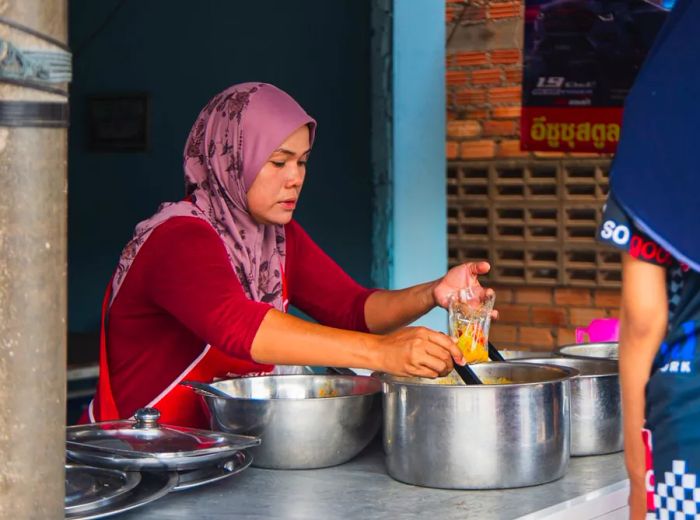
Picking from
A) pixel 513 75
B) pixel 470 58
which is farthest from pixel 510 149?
pixel 470 58

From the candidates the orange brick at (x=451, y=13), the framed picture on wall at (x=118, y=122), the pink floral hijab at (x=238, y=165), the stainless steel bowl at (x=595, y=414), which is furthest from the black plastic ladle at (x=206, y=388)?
the orange brick at (x=451, y=13)

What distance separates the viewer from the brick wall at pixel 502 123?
6.01 meters

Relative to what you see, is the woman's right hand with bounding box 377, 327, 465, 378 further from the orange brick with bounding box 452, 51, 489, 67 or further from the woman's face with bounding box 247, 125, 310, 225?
the orange brick with bounding box 452, 51, 489, 67

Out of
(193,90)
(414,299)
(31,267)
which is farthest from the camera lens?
(193,90)

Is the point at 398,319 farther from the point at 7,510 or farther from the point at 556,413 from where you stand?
the point at 7,510

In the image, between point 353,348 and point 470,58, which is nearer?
point 353,348

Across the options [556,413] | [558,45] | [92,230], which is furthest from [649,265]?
[92,230]

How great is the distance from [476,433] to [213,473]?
42cm

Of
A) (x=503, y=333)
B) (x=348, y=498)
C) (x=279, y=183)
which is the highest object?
(x=279, y=183)

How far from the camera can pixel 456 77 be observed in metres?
6.22

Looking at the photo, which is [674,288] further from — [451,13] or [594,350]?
[451,13]

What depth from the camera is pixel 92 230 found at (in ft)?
16.4

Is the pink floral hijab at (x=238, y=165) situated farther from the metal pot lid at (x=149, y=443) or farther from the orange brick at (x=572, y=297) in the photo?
the orange brick at (x=572, y=297)

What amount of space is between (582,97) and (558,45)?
0.31m
